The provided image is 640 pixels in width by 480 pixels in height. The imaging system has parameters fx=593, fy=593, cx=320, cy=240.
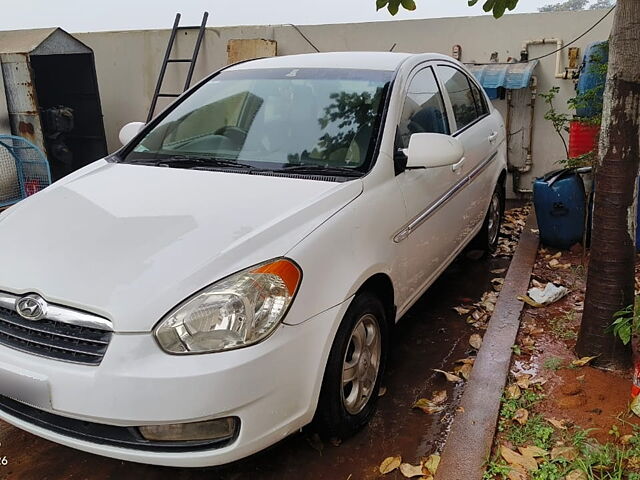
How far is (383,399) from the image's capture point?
10.1ft

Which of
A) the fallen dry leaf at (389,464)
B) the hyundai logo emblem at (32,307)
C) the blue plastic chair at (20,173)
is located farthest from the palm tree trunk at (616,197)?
the blue plastic chair at (20,173)

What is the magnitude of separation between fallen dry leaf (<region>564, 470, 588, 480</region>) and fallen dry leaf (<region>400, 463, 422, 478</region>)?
566 mm

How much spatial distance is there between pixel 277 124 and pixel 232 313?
143 centimetres

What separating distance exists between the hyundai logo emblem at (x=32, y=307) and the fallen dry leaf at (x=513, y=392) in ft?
6.79

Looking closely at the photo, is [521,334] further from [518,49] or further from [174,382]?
[518,49]

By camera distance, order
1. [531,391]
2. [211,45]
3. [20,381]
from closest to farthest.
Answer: [20,381] < [531,391] < [211,45]

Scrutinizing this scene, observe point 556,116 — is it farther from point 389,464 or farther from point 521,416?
point 389,464

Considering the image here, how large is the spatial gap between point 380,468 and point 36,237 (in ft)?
5.60

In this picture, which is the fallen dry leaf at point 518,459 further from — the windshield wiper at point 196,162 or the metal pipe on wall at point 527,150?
the metal pipe on wall at point 527,150

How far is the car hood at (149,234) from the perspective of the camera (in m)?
2.04

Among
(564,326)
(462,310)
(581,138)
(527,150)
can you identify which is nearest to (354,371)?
(564,326)

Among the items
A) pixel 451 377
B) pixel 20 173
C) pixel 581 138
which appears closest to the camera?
pixel 451 377

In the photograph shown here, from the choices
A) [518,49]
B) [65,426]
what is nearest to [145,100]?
[518,49]

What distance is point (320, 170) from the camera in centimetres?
282
